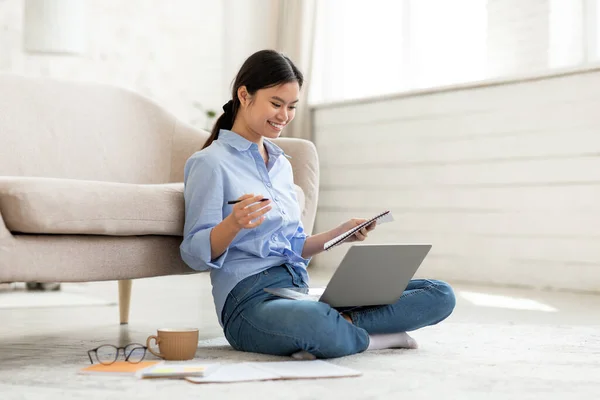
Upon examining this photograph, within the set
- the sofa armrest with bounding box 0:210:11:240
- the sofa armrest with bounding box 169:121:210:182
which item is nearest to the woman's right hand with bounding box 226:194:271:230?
the sofa armrest with bounding box 0:210:11:240

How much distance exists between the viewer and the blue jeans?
173cm

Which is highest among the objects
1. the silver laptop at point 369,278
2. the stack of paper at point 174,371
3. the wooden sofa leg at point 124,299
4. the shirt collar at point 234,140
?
the shirt collar at point 234,140

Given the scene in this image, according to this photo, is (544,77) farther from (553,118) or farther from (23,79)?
(23,79)

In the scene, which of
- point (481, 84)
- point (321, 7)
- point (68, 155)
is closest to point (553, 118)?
point (481, 84)

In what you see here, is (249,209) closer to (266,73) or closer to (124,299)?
(266,73)

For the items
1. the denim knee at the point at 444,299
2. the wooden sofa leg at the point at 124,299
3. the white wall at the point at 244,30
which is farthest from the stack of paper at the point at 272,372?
the white wall at the point at 244,30

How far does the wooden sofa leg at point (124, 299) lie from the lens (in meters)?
2.52

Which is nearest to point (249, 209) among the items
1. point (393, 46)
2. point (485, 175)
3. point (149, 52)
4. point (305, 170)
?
point (305, 170)

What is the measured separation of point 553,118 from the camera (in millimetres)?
3641

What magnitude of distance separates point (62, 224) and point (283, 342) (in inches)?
21.7

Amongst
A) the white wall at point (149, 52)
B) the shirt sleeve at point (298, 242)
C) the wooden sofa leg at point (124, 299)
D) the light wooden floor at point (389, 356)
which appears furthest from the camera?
the white wall at point (149, 52)

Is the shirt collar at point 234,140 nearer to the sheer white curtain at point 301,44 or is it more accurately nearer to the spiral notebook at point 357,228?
the spiral notebook at point 357,228

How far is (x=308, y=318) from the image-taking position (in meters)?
1.72

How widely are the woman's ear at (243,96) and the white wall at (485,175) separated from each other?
6.64 feet
